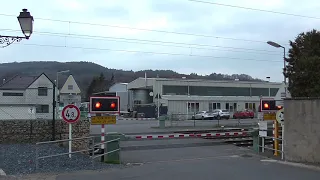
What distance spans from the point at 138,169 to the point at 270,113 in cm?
878

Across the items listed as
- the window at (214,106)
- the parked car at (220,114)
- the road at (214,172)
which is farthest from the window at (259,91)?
the road at (214,172)

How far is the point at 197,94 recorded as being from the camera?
239 ft

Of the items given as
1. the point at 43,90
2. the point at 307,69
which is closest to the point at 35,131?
the point at 43,90

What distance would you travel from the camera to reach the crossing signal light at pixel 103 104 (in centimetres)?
1487

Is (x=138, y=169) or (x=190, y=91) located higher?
(x=190, y=91)

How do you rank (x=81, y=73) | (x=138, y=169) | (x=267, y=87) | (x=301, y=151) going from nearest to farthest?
(x=138, y=169) → (x=301, y=151) → (x=267, y=87) → (x=81, y=73)

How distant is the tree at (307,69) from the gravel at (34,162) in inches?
773

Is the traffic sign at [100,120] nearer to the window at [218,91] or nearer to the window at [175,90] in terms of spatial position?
the window at [175,90]

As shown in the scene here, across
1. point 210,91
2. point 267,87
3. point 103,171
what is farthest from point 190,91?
point 103,171

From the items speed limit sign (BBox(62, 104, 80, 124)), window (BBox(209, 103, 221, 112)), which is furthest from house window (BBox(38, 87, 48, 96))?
window (BBox(209, 103, 221, 112))

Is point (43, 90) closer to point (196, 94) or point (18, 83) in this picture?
point (18, 83)

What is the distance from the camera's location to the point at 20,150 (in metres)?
15.2

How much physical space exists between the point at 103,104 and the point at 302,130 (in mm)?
7021

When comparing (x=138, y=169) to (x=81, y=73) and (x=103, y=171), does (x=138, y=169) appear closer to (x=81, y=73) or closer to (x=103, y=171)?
(x=103, y=171)
